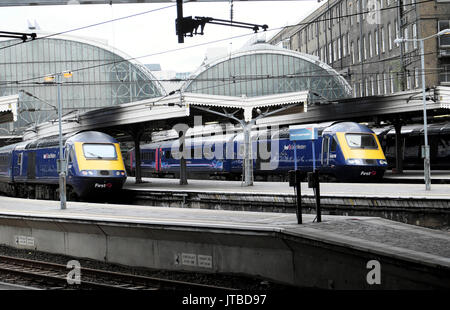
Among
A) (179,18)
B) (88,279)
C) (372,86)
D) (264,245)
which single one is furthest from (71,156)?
(372,86)

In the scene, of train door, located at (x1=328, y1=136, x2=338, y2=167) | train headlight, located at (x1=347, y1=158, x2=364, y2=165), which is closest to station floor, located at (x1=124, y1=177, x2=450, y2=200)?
train headlight, located at (x1=347, y1=158, x2=364, y2=165)

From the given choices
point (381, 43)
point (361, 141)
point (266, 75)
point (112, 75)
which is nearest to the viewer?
point (361, 141)

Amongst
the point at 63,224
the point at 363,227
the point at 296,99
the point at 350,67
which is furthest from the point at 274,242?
the point at 350,67

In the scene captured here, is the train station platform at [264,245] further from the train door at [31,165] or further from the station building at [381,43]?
the station building at [381,43]

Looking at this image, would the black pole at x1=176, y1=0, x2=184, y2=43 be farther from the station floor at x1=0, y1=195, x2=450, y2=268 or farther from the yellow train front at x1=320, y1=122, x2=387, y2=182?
the yellow train front at x1=320, y1=122, x2=387, y2=182

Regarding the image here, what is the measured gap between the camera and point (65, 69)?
65312 mm

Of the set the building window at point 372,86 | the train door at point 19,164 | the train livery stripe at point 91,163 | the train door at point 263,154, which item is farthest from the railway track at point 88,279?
the building window at point 372,86

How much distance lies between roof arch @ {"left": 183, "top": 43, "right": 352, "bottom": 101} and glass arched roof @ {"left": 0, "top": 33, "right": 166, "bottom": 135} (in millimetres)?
7581

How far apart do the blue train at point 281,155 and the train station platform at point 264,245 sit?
41.2 ft

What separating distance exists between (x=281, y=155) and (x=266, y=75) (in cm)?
3160

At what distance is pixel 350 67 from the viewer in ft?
218

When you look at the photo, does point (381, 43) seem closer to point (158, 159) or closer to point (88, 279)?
point (158, 159)
